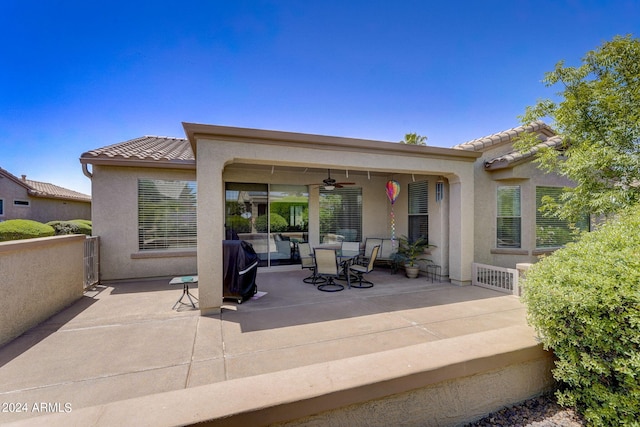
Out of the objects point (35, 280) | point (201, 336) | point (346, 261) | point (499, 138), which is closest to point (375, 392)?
point (201, 336)

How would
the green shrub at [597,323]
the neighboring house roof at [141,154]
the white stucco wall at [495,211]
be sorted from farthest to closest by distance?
the white stucco wall at [495,211]
the neighboring house roof at [141,154]
the green shrub at [597,323]

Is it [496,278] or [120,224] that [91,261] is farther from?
[496,278]

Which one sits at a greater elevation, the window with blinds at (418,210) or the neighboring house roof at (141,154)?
the neighboring house roof at (141,154)

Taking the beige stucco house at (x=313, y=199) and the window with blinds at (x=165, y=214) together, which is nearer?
the beige stucco house at (x=313, y=199)

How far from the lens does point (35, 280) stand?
4684 millimetres

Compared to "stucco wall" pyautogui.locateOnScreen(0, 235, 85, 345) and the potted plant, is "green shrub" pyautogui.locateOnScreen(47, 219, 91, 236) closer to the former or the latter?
"stucco wall" pyautogui.locateOnScreen(0, 235, 85, 345)

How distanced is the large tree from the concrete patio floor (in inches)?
114

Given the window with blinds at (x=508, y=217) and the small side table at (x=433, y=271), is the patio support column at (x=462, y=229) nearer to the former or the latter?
the small side table at (x=433, y=271)

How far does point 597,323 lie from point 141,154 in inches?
390

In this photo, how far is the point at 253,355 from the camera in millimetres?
3658

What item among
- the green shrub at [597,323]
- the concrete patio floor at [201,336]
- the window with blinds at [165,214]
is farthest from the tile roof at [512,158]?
the window with blinds at [165,214]

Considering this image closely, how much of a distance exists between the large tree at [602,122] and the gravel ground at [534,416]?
15.4 ft

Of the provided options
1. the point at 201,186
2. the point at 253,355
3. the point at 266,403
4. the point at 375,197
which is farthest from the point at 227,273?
the point at 375,197

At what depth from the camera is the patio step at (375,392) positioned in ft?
5.44
